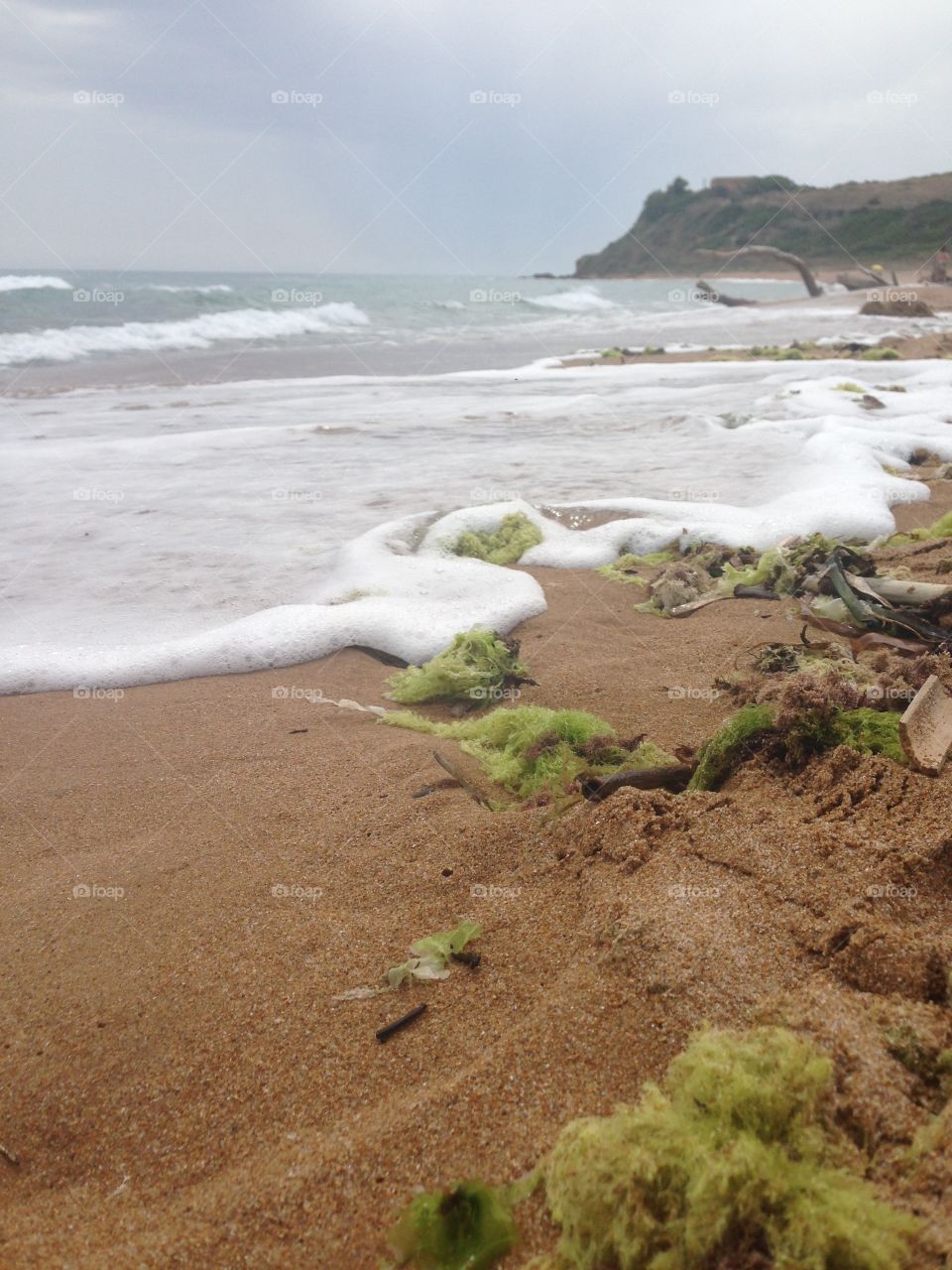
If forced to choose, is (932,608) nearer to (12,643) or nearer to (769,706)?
(769,706)

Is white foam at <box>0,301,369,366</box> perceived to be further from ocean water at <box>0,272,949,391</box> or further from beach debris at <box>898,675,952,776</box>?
beach debris at <box>898,675,952,776</box>

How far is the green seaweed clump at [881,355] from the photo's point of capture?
1460cm

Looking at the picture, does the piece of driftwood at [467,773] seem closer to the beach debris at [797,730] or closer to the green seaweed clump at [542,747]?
the green seaweed clump at [542,747]

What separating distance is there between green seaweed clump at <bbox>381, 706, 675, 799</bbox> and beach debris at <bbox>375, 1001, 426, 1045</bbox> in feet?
3.39

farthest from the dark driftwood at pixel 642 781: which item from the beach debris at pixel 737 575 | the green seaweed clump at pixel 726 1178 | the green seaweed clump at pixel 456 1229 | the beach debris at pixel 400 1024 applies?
the beach debris at pixel 737 575

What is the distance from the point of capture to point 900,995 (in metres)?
1.79

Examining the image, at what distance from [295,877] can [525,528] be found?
13.2ft

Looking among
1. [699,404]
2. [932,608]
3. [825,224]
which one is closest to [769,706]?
[932,608]

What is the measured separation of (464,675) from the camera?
13.6ft

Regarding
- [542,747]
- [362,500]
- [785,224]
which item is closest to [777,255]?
[362,500]

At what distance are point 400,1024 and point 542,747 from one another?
1380mm

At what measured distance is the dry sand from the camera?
172 cm

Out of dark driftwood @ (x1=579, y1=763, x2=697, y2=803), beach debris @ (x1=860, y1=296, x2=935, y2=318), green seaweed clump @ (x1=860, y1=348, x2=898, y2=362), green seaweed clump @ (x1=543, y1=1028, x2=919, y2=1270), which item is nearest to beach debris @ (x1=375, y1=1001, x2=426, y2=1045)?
green seaweed clump @ (x1=543, y1=1028, x2=919, y2=1270)

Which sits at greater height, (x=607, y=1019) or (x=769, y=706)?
(x=769, y=706)
